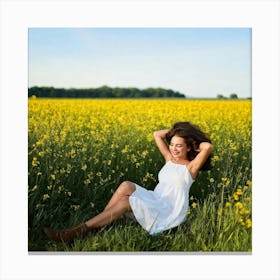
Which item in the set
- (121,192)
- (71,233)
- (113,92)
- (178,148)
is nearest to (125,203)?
(121,192)

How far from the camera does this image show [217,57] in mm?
4234

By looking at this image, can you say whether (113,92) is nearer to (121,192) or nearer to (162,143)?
(162,143)

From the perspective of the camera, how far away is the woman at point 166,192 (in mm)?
4066

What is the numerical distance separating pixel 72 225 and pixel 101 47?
137 cm

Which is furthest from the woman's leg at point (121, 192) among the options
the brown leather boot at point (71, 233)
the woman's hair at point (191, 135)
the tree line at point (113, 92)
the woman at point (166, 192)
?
the tree line at point (113, 92)

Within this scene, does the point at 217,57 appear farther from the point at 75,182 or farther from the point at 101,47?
the point at 75,182

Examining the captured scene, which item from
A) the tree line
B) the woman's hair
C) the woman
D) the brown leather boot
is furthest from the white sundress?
the tree line

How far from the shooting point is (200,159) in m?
4.16

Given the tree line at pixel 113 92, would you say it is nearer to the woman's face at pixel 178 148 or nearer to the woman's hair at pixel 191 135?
the woman's hair at pixel 191 135

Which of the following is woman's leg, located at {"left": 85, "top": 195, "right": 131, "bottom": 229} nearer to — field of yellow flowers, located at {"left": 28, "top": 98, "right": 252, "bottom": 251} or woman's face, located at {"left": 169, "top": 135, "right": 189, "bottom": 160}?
field of yellow flowers, located at {"left": 28, "top": 98, "right": 252, "bottom": 251}

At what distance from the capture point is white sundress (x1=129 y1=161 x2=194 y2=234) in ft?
13.3

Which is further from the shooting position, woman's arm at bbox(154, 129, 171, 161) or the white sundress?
woman's arm at bbox(154, 129, 171, 161)
